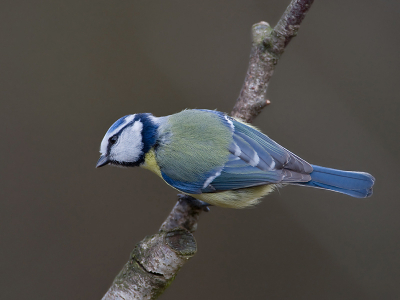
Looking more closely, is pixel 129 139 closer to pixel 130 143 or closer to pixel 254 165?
pixel 130 143

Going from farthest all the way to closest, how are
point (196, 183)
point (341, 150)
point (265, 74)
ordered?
point (341, 150) → point (265, 74) → point (196, 183)

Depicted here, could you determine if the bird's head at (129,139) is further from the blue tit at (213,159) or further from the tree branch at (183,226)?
the tree branch at (183,226)

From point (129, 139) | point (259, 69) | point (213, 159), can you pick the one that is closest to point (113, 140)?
point (129, 139)

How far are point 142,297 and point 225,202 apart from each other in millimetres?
499

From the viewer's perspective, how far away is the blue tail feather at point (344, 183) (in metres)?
1.49

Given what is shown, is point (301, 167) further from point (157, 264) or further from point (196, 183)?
point (157, 264)

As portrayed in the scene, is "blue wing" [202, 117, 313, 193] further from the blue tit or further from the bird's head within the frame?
the bird's head

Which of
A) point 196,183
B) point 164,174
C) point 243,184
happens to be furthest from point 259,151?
point 164,174

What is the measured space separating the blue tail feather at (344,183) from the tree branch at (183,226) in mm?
399

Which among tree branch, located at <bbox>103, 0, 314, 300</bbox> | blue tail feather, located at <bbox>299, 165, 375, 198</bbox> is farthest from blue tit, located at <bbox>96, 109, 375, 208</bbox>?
tree branch, located at <bbox>103, 0, 314, 300</bbox>

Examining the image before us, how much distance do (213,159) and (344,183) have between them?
0.55 meters

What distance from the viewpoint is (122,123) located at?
1479mm

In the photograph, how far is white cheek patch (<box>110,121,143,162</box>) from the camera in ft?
4.88

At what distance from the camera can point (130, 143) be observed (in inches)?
58.7
